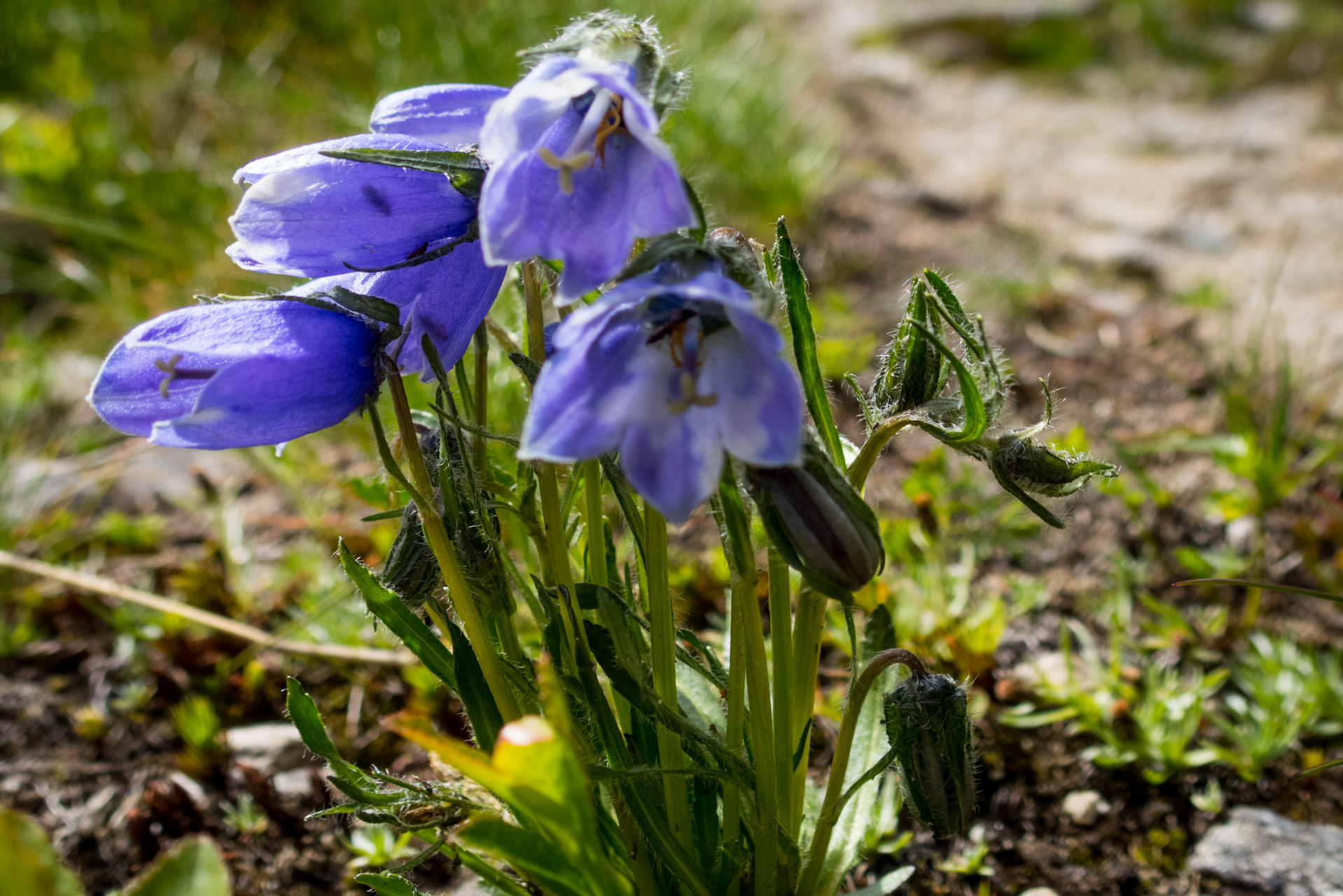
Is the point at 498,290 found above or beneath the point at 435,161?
beneath

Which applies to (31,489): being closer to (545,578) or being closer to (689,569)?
→ (689,569)

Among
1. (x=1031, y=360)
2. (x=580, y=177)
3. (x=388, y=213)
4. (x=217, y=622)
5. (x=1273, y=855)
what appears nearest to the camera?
(x=580, y=177)

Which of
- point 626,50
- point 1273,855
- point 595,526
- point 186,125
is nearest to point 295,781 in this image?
point 595,526

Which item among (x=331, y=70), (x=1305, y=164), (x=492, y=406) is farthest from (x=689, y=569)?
(x=1305, y=164)

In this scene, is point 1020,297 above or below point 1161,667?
above

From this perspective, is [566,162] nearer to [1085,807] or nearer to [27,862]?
[27,862]

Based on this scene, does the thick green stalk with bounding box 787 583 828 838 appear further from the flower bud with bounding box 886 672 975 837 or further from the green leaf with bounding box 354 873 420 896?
the green leaf with bounding box 354 873 420 896
